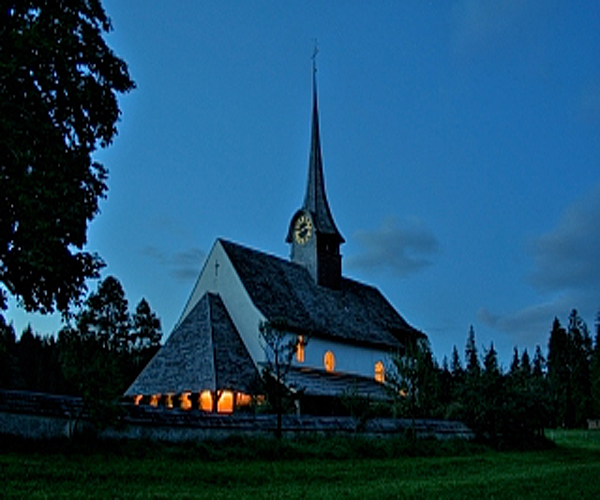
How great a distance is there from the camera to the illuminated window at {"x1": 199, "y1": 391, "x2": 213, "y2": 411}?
29.1 meters

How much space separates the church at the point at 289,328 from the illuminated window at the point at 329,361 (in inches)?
2.1

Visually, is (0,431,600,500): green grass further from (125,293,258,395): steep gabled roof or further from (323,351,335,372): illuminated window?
(323,351,335,372): illuminated window

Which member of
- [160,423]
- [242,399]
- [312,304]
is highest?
[312,304]

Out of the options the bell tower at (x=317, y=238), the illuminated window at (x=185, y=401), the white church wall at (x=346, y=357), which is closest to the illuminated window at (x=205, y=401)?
the illuminated window at (x=185, y=401)

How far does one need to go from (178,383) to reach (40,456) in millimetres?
17181

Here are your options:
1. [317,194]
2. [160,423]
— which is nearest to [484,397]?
[160,423]

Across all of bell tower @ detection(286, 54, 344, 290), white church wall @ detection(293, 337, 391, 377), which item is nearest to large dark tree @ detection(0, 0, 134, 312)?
A: white church wall @ detection(293, 337, 391, 377)

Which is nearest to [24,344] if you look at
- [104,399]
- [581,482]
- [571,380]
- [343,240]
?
[343,240]

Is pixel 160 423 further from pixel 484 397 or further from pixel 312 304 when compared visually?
pixel 312 304

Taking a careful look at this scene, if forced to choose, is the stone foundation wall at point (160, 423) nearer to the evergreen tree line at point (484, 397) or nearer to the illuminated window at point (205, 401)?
the evergreen tree line at point (484, 397)

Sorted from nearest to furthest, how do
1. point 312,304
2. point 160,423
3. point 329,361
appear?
1. point 160,423
2. point 329,361
3. point 312,304

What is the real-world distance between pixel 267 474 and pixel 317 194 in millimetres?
29428

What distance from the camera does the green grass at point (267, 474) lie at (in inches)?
395

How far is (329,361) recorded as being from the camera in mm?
35438
